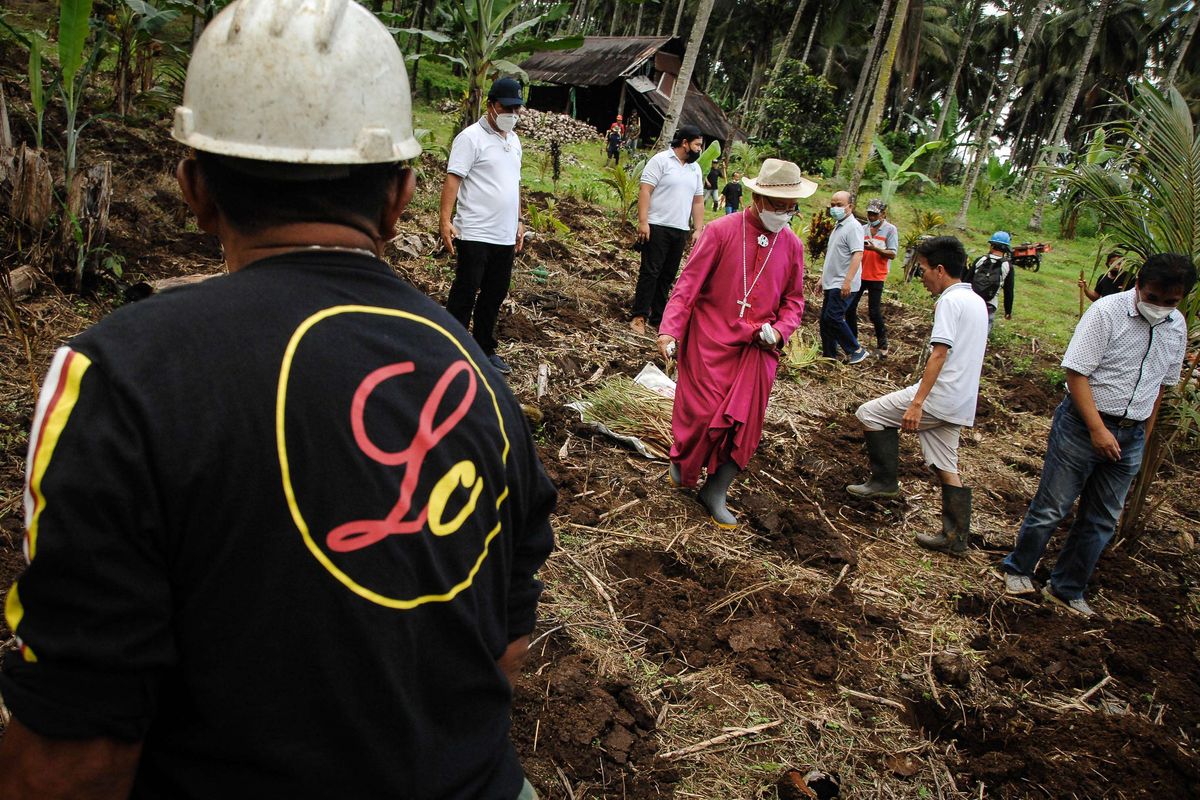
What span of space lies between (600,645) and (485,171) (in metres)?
3.13

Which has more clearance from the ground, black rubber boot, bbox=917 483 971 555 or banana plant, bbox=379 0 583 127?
banana plant, bbox=379 0 583 127

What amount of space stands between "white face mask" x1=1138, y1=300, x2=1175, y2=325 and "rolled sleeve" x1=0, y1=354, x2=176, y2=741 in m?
4.39

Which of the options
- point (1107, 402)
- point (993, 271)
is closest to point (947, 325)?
point (1107, 402)

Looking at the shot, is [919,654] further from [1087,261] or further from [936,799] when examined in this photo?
[1087,261]

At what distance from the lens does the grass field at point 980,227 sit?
11586 millimetres

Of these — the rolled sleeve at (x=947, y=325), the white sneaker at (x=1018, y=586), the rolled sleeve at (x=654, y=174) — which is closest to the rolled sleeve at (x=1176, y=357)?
the rolled sleeve at (x=947, y=325)

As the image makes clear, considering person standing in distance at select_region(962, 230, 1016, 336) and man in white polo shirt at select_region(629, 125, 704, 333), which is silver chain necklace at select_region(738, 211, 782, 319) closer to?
man in white polo shirt at select_region(629, 125, 704, 333)

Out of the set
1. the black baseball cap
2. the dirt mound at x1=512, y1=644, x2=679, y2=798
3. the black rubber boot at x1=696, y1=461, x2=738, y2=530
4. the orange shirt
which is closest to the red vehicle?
the orange shirt

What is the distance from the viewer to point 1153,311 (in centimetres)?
379

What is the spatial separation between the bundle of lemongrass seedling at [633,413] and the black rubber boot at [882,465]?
134cm

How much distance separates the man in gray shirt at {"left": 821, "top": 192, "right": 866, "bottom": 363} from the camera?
24.3 ft

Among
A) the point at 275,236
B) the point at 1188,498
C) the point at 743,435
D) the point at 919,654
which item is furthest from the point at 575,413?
the point at 1188,498

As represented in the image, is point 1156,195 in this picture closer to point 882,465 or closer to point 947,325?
point 947,325

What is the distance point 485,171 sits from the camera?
4.94 meters
